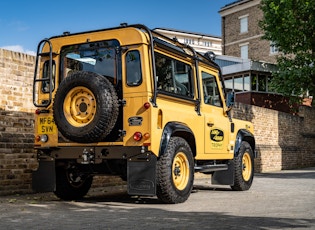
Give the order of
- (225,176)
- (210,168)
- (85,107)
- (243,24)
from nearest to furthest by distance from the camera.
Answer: (85,107) < (210,168) < (225,176) < (243,24)

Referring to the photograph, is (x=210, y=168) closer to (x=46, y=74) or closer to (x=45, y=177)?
(x=45, y=177)

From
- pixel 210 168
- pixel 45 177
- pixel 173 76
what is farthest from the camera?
pixel 210 168

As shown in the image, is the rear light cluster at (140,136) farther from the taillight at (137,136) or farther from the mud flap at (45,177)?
the mud flap at (45,177)

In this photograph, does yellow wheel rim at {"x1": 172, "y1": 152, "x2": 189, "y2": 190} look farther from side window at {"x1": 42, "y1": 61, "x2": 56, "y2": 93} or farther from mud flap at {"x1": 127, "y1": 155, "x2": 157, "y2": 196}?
side window at {"x1": 42, "y1": 61, "x2": 56, "y2": 93}

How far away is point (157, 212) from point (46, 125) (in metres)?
2.54

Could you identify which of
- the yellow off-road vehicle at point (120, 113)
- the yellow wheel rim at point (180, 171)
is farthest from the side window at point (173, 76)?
the yellow wheel rim at point (180, 171)

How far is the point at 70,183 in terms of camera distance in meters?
9.05

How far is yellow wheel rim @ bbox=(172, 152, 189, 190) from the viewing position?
8.27 metres

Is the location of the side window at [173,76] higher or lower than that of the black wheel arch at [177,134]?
higher

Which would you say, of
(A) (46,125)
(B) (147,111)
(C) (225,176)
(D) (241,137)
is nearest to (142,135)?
(B) (147,111)

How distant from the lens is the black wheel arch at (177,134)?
25.9 ft

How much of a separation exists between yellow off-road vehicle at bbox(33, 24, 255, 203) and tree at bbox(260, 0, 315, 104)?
17326 millimetres

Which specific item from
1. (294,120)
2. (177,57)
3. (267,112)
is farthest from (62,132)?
(294,120)

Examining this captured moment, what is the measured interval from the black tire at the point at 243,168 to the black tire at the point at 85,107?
413cm
